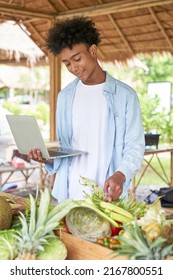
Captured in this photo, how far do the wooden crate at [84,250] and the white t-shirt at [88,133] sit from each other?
730 millimetres

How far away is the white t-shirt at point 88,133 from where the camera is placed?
7.32 ft

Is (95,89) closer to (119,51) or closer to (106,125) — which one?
(106,125)

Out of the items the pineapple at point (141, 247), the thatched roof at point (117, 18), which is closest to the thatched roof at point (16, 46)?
the thatched roof at point (117, 18)

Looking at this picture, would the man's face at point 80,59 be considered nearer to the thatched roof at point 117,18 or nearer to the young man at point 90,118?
the young man at point 90,118

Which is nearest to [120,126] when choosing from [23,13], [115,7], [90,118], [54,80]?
[90,118]

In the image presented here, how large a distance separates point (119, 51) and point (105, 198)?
20.6 feet

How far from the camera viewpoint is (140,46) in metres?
7.20

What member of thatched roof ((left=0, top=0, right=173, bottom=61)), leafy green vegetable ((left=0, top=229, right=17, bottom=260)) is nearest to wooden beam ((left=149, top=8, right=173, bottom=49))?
thatched roof ((left=0, top=0, right=173, bottom=61))

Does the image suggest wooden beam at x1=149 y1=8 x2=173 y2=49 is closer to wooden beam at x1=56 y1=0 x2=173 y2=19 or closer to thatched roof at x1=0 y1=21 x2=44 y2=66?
wooden beam at x1=56 y1=0 x2=173 y2=19

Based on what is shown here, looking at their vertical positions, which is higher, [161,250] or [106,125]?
[106,125]
